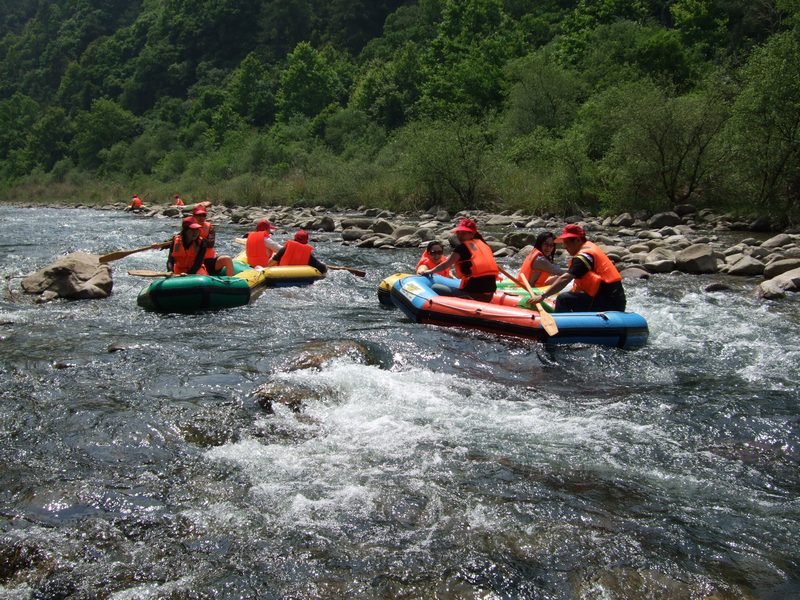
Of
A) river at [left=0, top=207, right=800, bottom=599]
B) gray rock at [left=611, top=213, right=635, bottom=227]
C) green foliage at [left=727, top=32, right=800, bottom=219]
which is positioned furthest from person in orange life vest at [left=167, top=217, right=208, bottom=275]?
green foliage at [left=727, top=32, right=800, bottom=219]

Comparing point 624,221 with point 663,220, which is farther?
point 624,221

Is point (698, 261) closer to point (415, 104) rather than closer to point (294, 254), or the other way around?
point (294, 254)

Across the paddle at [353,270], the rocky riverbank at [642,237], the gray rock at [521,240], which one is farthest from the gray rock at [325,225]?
the paddle at [353,270]

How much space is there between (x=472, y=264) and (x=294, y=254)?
11.4 ft

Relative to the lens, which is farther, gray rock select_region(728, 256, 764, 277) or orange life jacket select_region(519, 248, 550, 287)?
gray rock select_region(728, 256, 764, 277)

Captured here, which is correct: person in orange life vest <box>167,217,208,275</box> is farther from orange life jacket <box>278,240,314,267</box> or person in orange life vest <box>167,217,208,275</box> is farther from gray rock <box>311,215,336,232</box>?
gray rock <box>311,215,336,232</box>

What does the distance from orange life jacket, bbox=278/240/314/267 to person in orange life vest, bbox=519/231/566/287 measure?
3.41 m

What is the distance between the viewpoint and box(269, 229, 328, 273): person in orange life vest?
33.9ft

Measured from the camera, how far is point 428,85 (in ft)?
139

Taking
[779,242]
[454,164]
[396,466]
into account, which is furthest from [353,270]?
[454,164]

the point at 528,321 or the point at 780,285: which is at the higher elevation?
the point at 528,321

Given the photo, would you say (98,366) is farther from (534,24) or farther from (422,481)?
(534,24)

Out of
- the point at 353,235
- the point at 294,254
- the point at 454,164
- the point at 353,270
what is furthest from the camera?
the point at 454,164

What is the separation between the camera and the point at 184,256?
29.4 feet
